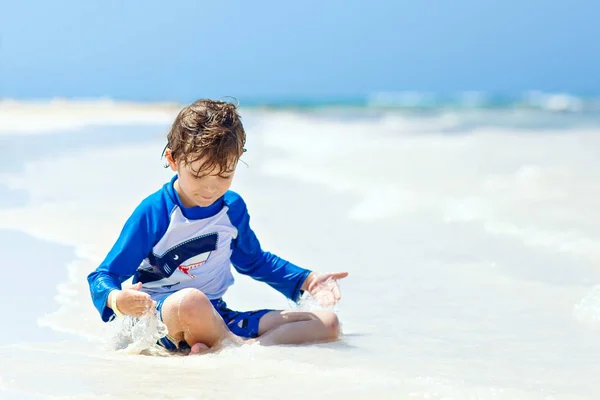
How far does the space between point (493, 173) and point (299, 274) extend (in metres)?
4.12

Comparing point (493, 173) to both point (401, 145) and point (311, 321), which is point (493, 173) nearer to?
point (401, 145)

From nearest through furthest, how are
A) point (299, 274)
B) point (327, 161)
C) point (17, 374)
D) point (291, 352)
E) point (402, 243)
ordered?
point (17, 374), point (291, 352), point (299, 274), point (402, 243), point (327, 161)

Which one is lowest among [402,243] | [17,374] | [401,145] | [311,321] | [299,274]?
Result: [17,374]

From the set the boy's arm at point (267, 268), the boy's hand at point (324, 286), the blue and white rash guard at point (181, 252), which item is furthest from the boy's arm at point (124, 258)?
the boy's hand at point (324, 286)

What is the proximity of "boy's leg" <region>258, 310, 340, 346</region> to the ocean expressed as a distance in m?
0.07

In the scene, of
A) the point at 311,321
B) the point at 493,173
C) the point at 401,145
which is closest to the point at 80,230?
the point at 311,321

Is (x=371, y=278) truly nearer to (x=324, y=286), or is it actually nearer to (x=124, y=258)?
(x=324, y=286)

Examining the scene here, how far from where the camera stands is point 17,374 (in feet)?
7.30

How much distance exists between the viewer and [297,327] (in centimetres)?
279

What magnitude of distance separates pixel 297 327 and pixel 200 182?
0.59m

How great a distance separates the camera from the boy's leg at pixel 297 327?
2.76 meters

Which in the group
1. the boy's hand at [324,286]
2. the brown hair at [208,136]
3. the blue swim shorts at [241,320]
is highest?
the brown hair at [208,136]

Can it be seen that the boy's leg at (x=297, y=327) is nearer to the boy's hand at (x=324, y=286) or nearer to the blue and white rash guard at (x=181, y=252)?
the boy's hand at (x=324, y=286)

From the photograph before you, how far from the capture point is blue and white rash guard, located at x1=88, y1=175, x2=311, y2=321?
266 cm
